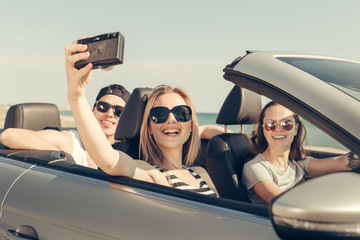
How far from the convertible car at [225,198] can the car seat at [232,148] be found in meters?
0.87

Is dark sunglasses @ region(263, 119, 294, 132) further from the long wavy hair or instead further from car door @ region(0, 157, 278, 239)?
car door @ region(0, 157, 278, 239)

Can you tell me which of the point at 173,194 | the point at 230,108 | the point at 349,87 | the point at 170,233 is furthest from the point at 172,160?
the point at 349,87

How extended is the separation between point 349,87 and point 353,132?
9.3 inches

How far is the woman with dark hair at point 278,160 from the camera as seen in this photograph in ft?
8.47

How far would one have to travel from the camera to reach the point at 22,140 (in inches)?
106

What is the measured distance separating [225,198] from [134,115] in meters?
1.01

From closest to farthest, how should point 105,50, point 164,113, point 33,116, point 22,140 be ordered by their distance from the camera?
point 105,50
point 164,113
point 22,140
point 33,116

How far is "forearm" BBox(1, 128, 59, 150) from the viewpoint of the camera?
2646 mm

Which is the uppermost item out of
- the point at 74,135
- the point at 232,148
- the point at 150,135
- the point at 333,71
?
the point at 333,71

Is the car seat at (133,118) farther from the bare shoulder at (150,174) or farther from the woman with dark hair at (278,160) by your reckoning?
the woman with dark hair at (278,160)

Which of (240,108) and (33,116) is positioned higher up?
(240,108)

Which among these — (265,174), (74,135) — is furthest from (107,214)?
(74,135)

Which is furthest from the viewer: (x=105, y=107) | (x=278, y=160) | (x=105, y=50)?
(x=105, y=107)

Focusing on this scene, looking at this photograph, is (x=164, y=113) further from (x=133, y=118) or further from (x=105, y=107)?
(x=105, y=107)
